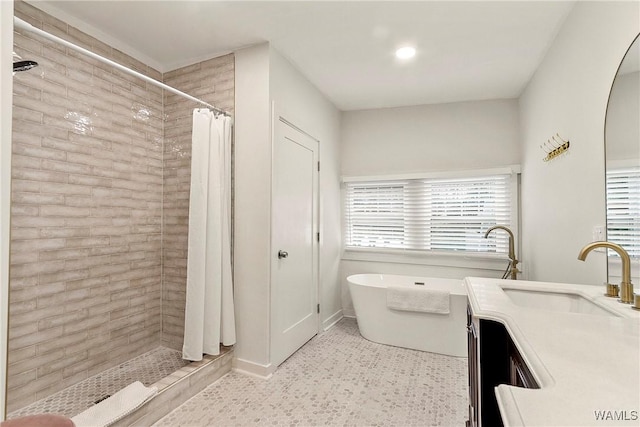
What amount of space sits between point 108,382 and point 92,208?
125cm

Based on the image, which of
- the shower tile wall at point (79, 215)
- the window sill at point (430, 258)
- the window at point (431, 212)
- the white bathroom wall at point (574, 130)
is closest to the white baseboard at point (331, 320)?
the window sill at point (430, 258)

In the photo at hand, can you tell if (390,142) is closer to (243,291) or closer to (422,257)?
(422,257)

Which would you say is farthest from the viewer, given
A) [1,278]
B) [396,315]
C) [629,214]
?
[396,315]

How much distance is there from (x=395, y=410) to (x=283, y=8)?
267 cm

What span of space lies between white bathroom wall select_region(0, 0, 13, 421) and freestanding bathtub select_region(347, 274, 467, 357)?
2.54 metres

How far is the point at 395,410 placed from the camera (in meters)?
1.96

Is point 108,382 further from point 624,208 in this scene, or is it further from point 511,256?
point 511,256

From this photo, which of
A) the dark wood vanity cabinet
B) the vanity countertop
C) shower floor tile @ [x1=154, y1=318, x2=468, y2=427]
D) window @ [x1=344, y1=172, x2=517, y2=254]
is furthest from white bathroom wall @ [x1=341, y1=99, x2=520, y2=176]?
the dark wood vanity cabinet

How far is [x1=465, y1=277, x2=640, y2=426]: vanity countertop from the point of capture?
22.2 inches

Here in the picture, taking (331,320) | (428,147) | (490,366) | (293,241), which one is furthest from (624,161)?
(331,320)

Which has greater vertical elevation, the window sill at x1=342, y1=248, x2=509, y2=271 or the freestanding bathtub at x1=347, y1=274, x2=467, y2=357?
the window sill at x1=342, y1=248, x2=509, y2=271

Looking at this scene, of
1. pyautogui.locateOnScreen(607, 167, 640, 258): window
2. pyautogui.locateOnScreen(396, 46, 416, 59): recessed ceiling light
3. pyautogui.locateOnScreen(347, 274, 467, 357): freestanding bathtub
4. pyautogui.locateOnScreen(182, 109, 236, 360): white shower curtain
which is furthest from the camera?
pyautogui.locateOnScreen(347, 274, 467, 357): freestanding bathtub

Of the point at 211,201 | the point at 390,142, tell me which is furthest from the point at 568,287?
the point at 390,142

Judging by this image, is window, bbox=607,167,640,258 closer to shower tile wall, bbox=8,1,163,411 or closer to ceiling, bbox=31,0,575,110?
ceiling, bbox=31,0,575,110
